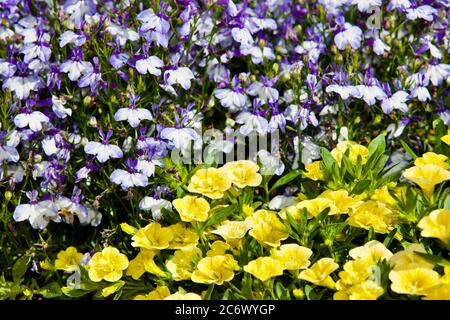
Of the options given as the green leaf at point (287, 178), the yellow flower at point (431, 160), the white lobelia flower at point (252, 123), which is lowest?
the green leaf at point (287, 178)

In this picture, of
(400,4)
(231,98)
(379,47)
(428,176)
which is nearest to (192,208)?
(231,98)

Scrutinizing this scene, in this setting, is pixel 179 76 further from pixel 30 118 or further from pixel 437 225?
pixel 437 225

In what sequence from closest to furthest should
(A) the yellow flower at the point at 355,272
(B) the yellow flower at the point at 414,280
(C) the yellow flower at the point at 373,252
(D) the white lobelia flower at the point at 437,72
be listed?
(B) the yellow flower at the point at 414,280, (A) the yellow flower at the point at 355,272, (C) the yellow flower at the point at 373,252, (D) the white lobelia flower at the point at 437,72

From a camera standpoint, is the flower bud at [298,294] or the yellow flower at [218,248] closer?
the flower bud at [298,294]

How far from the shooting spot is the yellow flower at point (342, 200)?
95.0 inches

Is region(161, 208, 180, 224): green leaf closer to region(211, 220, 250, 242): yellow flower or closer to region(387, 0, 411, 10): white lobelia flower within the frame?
region(211, 220, 250, 242): yellow flower

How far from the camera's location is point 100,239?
9.50ft

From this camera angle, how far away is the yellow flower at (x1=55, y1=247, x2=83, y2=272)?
268 centimetres

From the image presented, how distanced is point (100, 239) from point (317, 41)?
1131mm

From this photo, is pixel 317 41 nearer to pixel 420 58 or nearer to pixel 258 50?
pixel 258 50

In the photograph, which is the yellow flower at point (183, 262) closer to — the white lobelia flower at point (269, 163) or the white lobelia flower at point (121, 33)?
the white lobelia flower at point (269, 163)

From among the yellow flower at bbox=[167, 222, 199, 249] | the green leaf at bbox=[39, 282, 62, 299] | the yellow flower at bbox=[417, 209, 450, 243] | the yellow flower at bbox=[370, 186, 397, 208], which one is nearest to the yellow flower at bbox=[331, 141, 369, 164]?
the yellow flower at bbox=[370, 186, 397, 208]

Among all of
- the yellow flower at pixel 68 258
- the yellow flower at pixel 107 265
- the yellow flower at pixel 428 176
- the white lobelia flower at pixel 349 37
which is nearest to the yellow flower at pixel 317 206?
the yellow flower at pixel 428 176

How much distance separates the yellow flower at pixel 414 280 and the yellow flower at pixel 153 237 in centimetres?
73
